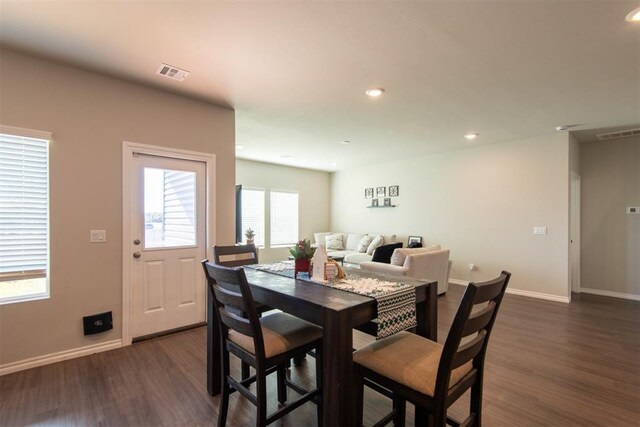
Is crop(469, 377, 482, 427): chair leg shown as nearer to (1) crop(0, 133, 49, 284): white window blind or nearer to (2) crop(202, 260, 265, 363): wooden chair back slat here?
(2) crop(202, 260, 265, 363): wooden chair back slat

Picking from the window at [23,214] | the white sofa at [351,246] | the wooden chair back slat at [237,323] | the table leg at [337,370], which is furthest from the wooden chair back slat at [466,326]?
the white sofa at [351,246]

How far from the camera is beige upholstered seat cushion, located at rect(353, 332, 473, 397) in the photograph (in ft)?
4.57

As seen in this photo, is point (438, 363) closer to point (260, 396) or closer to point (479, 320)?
point (479, 320)

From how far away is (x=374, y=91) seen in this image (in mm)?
3152

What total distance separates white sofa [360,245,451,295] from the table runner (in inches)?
82.4

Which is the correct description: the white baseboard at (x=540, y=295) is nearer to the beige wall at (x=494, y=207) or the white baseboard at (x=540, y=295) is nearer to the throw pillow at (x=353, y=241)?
the beige wall at (x=494, y=207)

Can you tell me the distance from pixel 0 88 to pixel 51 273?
4.95 ft

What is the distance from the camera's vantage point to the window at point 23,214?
8.06ft

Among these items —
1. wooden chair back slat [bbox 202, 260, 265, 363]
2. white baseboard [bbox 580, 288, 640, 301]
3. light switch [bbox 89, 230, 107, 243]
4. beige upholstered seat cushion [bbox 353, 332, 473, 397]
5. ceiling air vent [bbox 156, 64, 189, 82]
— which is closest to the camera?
beige upholstered seat cushion [bbox 353, 332, 473, 397]

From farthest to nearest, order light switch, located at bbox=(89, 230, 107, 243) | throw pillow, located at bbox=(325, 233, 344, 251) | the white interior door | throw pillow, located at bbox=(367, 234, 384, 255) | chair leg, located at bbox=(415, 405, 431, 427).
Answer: throw pillow, located at bbox=(325, 233, 344, 251) → throw pillow, located at bbox=(367, 234, 384, 255) → the white interior door → light switch, located at bbox=(89, 230, 107, 243) → chair leg, located at bbox=(415, 405, 431, 427)

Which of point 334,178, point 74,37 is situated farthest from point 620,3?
point 334,178

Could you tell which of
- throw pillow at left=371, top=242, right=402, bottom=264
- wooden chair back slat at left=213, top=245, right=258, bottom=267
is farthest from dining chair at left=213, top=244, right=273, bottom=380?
throw pillow at left=371, top=242, right=402, bottom=264

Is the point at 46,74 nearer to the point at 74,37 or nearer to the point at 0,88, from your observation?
the point at 0,88

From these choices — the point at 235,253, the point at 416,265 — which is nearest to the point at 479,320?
the point at 235,253
